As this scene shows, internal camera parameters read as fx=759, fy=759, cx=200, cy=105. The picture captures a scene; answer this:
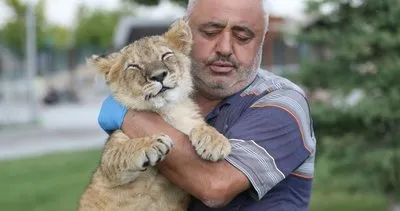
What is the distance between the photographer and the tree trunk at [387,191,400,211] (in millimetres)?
10258

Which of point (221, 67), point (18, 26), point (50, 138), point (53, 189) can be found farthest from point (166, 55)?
point (18, 26)

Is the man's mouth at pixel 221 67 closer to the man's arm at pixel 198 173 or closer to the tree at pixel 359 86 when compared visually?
the man's arm at pixel 198 173

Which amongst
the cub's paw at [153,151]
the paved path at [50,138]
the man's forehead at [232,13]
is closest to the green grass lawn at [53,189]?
the paved path at [50,138]

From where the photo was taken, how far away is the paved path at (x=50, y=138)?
1811cm

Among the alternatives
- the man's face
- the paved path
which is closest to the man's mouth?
the man's face

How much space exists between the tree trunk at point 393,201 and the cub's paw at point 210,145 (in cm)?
728

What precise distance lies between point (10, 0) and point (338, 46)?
2868 cm

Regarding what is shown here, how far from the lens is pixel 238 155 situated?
339 cm

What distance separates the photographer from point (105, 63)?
383 cm

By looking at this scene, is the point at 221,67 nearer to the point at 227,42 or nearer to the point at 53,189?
the point at 227,42

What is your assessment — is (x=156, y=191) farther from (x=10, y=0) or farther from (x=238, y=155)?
(x=10, y=0)

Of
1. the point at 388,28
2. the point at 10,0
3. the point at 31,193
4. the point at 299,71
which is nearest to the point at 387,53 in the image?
the point at 388,28

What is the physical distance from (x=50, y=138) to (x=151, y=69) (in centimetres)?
1768

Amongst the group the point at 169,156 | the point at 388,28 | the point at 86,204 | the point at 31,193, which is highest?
the point at 169,156
